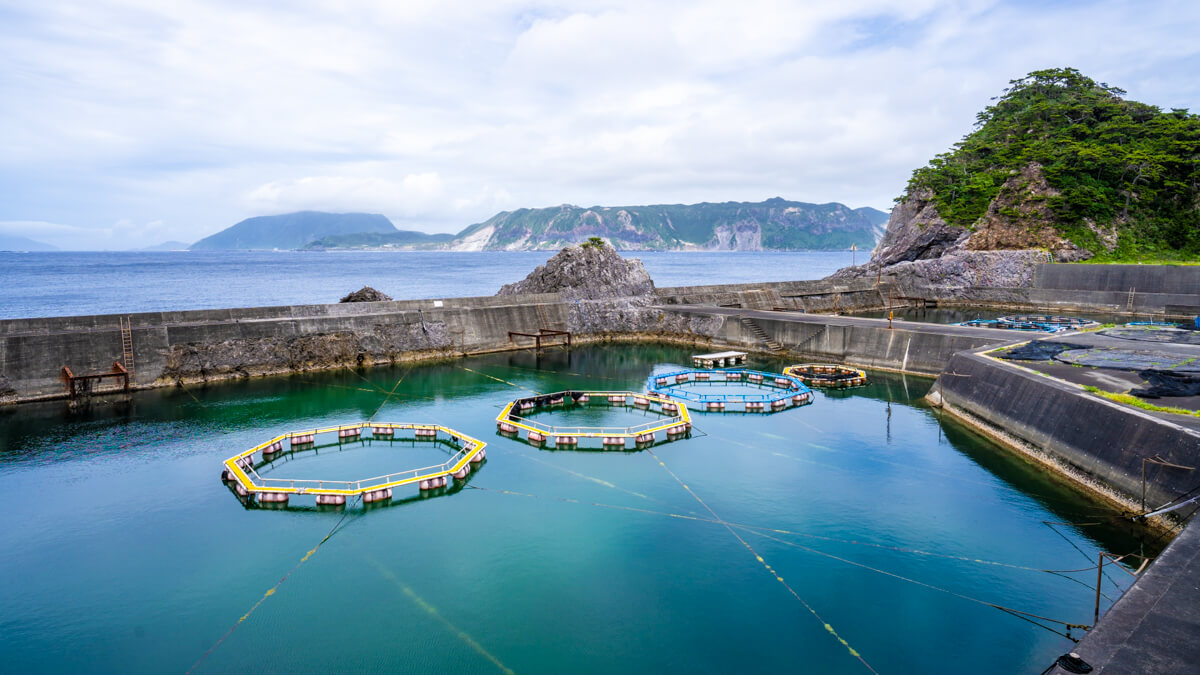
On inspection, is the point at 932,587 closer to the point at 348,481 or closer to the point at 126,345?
the point at 348,481

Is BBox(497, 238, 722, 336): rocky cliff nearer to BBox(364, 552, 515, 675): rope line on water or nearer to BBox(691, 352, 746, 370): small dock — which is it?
BBox(691, 352, 746, 370): small dock

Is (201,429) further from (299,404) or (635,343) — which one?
(635,343)

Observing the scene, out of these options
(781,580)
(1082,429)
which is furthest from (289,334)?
(1082,429)

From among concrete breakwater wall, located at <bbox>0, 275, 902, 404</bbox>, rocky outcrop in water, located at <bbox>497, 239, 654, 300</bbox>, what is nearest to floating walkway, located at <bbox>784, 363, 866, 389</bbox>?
concrete breakwater wall, located at <bbox>0, 275, 902, 404</bbox>

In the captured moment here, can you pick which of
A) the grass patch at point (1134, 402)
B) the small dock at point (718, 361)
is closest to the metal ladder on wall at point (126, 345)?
the small dock at point (718, 361)

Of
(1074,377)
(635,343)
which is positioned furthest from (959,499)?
(635,343)

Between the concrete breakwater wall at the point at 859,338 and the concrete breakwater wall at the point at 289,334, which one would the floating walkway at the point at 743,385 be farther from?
the concrete breakwater wall at the point at 289,334
